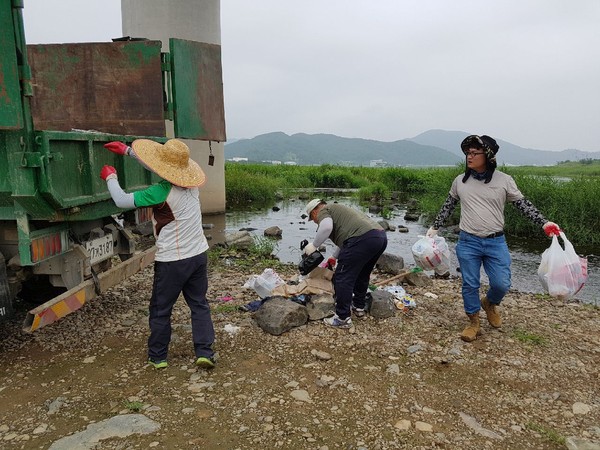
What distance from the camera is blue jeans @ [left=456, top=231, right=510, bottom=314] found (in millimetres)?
4184

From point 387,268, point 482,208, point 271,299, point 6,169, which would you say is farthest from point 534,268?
point 6,169

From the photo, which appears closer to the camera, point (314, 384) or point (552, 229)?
point (314, 384)

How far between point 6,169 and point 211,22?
9452 millimetres

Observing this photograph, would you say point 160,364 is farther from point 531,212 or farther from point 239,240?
point 239,240

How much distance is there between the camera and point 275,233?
37.7 ft

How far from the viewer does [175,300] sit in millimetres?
3613

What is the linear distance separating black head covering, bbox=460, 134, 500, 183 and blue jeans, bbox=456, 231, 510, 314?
21.7 inches

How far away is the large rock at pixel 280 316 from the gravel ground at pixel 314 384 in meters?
0.08

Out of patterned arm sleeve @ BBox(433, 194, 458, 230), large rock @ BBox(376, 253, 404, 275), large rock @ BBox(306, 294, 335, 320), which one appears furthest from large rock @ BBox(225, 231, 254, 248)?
patterned arm sleeve @ BBox(433, 194, 458, 230)

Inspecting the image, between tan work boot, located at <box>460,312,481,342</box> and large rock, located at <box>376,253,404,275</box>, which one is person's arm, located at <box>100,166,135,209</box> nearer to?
tan work boot, located at <box>460,312,481,342</box>

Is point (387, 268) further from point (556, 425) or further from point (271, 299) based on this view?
point (556, 425)

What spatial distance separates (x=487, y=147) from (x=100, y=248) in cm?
342

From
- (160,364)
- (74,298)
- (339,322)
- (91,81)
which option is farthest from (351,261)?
(91,81)

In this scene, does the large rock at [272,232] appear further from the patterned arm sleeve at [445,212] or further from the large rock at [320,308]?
the patterned arm sleeve at [445,212]
